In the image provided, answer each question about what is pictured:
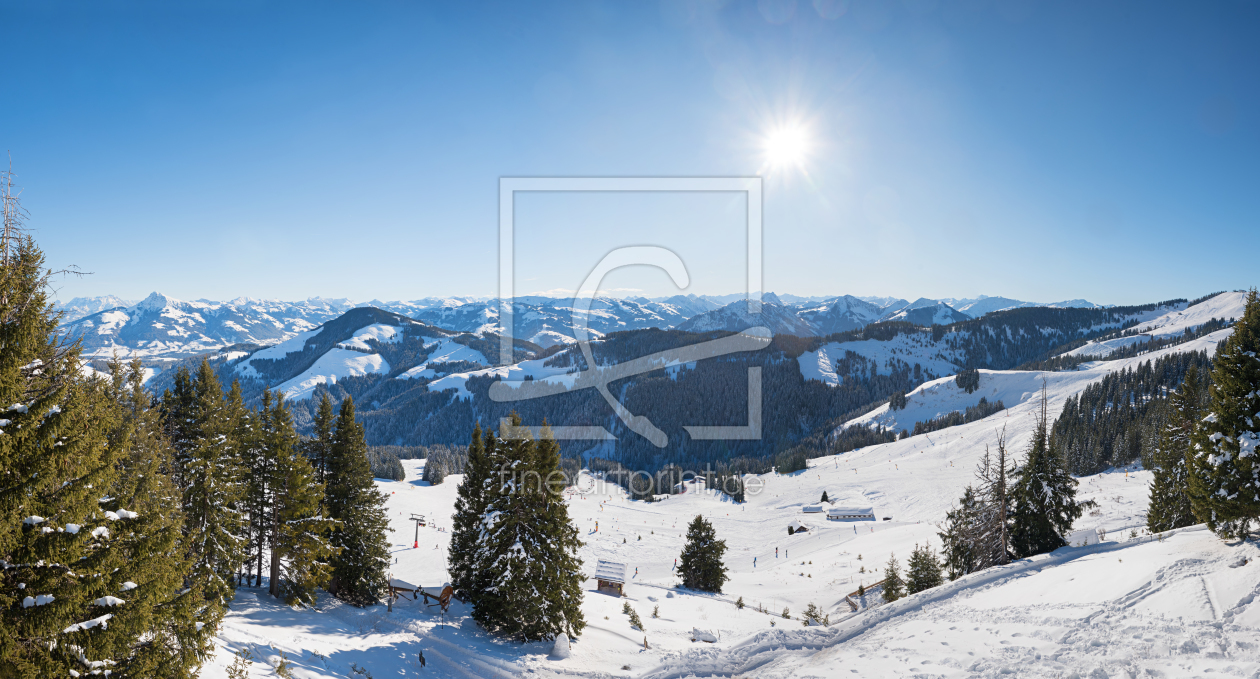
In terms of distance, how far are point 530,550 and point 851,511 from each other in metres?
67.7

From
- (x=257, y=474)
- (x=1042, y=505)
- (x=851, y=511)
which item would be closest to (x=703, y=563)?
(x=1042, y=505)

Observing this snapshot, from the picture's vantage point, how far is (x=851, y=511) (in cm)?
7731

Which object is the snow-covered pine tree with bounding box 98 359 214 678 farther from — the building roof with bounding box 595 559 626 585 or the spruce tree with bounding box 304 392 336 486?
the building roof with bounding box 595 559 626 585

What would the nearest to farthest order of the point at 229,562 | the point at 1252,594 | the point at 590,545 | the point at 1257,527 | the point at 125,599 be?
the point at 125,599 < the point at 1252,594 < the point at 1257,527 < the point at 229,562 < the point at 590,545

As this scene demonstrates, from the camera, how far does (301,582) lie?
24625mm

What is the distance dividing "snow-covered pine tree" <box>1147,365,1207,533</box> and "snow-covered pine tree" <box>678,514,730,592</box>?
82.2 ft

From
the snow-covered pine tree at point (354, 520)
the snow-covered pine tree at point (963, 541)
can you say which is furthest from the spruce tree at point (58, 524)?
the snow-covered pine tree at point (963, 541)

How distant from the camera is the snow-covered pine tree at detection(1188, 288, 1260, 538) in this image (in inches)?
722

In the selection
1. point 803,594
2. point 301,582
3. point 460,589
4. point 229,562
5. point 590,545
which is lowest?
point 590,545

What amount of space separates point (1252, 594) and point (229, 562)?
35138mm

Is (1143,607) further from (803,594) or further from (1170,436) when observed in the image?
(803,594)

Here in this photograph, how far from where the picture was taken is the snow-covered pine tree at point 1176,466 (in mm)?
27500

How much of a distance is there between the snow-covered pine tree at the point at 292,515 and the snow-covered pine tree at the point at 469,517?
691cm

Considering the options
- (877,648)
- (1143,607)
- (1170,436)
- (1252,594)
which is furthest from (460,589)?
(1170,436)
